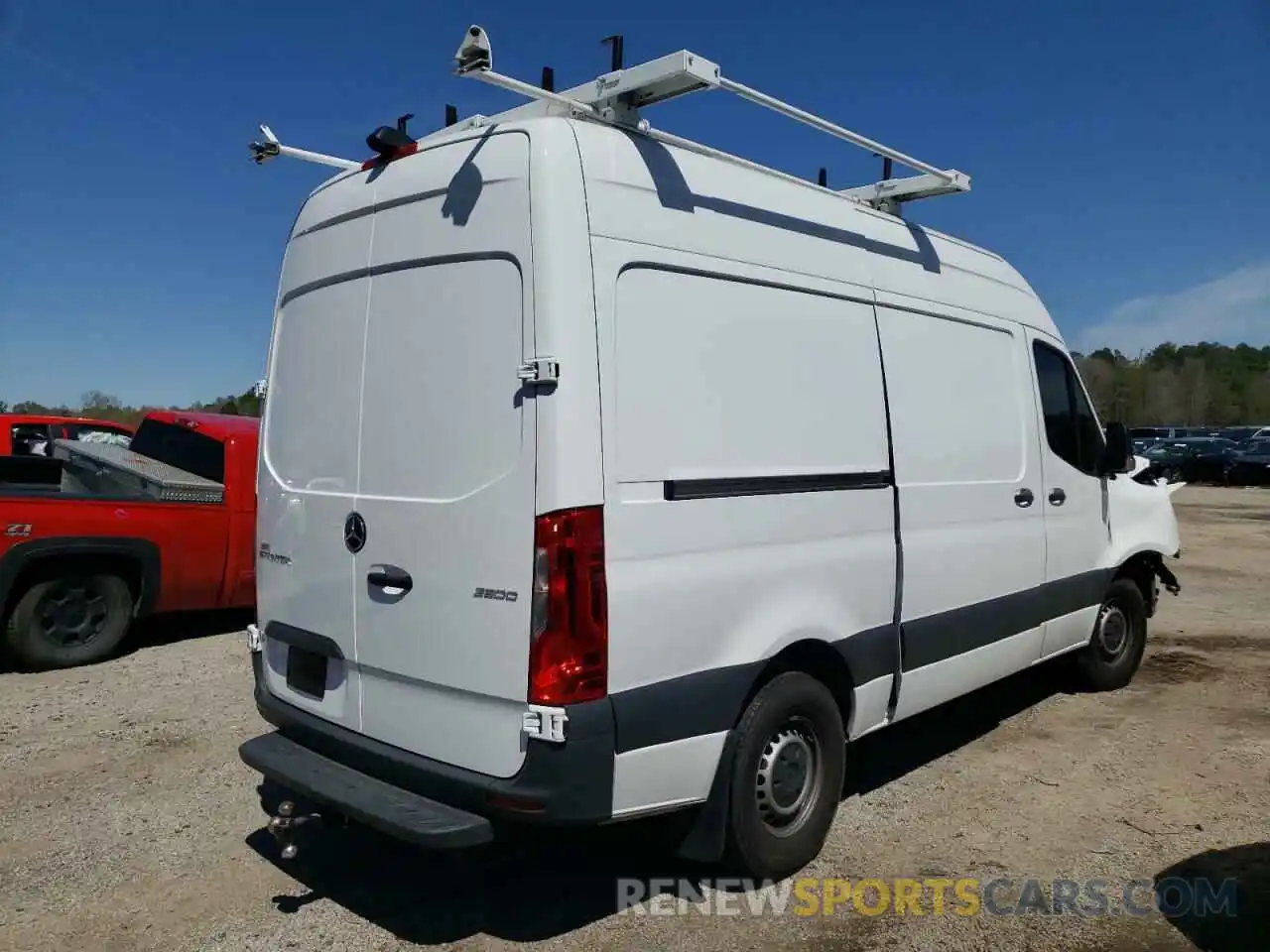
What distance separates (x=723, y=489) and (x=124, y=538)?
18.0 feet

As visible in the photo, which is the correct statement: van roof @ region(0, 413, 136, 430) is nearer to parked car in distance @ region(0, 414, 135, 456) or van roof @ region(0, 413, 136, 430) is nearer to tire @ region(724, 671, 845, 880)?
parked car in distance @ region(0, 414, 135, 456)

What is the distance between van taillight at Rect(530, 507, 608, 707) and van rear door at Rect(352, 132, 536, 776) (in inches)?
1.9

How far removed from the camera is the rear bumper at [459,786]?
Result: 2.94m

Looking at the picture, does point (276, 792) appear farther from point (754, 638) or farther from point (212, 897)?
point (754, 638)

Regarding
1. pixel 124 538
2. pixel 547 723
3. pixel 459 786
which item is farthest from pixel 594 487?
pixel 124 538

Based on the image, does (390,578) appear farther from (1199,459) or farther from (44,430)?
(1199,459)

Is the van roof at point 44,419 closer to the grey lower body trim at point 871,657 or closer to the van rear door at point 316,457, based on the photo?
the van rear door at point 316,457

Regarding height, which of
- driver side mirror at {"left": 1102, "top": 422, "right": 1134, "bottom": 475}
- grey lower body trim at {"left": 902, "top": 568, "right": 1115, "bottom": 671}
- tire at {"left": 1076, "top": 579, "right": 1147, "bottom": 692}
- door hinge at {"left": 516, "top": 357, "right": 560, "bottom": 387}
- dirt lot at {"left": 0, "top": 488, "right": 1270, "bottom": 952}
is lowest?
dirt lot at {"left": 0, "top": 488, "right": 1270, "bottom": 952}

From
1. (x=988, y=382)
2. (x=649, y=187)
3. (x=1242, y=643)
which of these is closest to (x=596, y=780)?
(x=649, y=187)

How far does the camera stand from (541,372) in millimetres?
2943

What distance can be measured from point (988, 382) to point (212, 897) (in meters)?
4.34

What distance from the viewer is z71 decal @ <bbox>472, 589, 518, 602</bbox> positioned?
2.98m

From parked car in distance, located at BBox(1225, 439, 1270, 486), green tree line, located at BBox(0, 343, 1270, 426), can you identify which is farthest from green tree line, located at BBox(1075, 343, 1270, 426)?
parked car in distance, located at BBox(1225, 439, 1270, 486)

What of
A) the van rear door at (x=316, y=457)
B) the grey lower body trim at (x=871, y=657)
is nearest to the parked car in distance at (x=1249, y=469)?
the grey lower body trim at (x=871, y=657)
